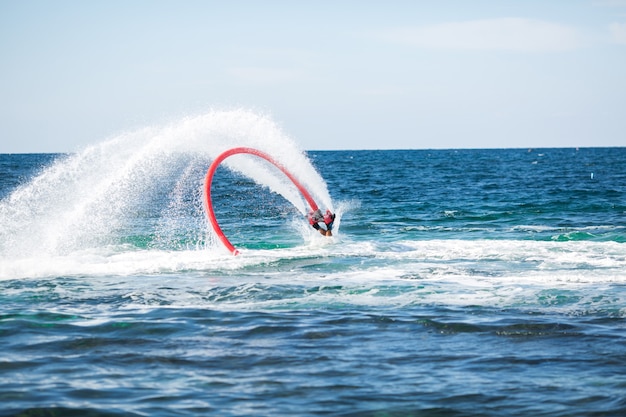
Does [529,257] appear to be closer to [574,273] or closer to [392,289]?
[574,273]

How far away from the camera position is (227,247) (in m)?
21.4

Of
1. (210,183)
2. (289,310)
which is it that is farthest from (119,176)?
(289,310)

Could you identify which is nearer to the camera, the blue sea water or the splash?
the blue sea water

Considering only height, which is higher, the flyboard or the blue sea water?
the flyboard

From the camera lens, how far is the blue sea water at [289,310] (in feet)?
30.1

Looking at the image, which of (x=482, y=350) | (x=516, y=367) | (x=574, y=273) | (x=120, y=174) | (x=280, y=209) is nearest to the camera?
(x=516, y=367)

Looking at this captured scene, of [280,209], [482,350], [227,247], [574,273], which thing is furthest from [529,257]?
[280,209]

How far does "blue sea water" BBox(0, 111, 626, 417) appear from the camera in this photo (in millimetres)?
9172

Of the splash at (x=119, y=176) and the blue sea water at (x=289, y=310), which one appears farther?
the splash at (x=119, y=176)

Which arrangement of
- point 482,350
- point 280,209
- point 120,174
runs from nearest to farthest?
point 482,350, point 120,174, point 280,209

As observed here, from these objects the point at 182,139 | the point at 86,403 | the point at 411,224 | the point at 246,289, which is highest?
the point at 182,139

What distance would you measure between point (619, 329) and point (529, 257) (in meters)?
8.27

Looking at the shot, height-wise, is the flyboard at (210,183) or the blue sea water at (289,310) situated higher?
the flyboard at (210,183)

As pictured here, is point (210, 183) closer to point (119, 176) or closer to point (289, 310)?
point (119, 176)
